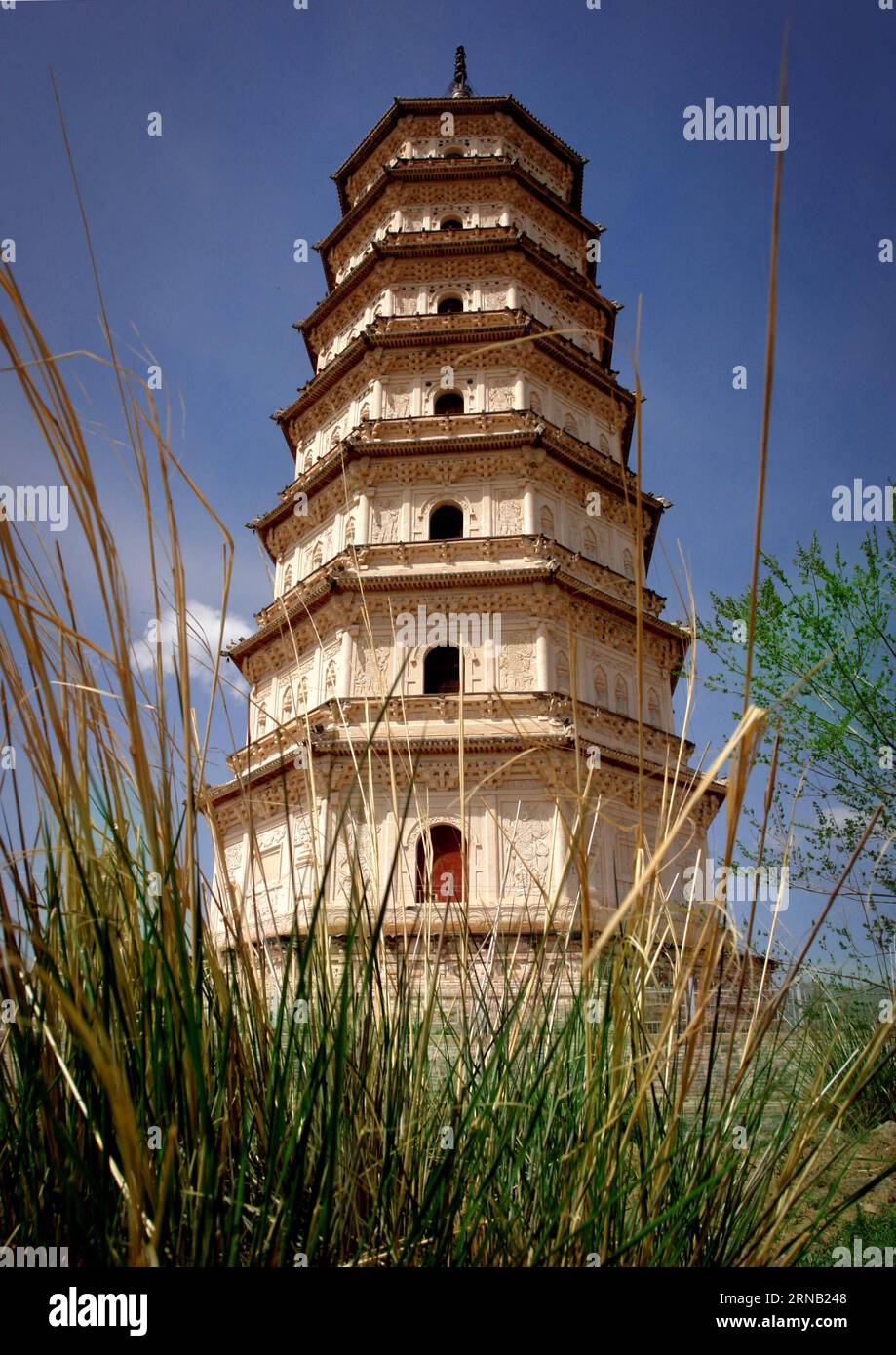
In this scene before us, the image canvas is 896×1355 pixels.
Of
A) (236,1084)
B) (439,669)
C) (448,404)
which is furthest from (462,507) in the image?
(236,1084)

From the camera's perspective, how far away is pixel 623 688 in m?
14.8

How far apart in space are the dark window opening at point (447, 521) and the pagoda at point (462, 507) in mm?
36

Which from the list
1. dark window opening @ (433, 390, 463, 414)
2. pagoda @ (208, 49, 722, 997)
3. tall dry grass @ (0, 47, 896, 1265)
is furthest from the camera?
dark window opening @ (433, 390, 463, 414)

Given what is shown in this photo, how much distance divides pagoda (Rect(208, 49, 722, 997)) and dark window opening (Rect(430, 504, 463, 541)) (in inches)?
1.4

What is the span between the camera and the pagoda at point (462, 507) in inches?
493

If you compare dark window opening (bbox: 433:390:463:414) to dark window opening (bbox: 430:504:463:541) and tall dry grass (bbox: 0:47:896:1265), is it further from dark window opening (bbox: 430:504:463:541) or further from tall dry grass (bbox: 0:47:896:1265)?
tall dry grass (bbox: 0:47:896:1265)

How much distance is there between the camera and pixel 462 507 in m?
15.0

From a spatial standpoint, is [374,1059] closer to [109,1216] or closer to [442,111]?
[109,1216]

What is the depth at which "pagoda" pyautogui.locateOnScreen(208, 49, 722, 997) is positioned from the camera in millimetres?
12516

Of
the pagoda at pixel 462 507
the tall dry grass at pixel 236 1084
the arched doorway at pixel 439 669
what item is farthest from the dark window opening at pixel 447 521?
the tall dry grass at pixel 236 1084

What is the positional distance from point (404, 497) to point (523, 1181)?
14.5 meters

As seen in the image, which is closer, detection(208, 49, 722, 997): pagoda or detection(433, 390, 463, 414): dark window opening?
detection(208, 49, 722, 997): pagoda

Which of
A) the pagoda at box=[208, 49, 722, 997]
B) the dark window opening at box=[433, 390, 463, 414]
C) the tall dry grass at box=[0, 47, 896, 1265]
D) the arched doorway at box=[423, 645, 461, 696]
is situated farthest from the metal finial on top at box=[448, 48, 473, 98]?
the tall dry grass at box=[0, 47, 896, 1265]

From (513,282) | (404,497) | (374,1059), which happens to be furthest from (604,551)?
(374,1059)
